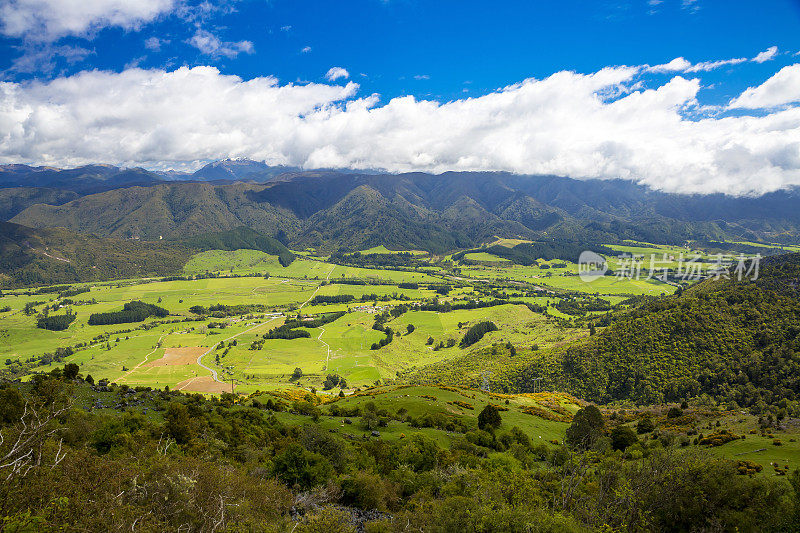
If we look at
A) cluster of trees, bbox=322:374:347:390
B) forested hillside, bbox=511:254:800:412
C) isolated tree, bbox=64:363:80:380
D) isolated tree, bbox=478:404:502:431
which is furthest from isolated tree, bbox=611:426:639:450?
cluster of trees, bbox=322:374:347:390

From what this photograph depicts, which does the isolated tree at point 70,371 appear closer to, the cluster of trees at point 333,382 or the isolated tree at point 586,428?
the cluster of trees at point 333,382

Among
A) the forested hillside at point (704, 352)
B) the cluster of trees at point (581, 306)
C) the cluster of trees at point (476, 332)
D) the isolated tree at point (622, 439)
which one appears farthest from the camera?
the cluster of trees at point (581, 306)

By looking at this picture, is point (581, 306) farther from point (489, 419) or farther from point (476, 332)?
point (489, 419)

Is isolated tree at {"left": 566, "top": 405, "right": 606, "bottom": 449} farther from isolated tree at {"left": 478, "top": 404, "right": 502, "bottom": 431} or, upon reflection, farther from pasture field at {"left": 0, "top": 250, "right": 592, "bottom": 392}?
pasture field at {"left": 0, "top": 250, "right": 592, "bottom": 392}

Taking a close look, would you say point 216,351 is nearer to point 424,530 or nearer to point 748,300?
point 424,530

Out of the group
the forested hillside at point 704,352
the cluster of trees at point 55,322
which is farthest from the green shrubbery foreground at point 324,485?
the cluster of trees at point 55,322

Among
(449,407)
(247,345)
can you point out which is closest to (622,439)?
(449,407)

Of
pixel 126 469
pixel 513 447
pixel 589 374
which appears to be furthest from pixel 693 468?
pixel 589 374

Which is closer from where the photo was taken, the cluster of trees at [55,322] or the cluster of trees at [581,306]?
the cluster of trees at [55,322]

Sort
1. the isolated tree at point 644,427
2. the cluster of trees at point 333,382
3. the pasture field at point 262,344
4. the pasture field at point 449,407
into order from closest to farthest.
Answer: the isolated tree at point 644,427
the pasture field at point 449,407
the cluster of trees at point 333,382
the pasture field at point 262,344
